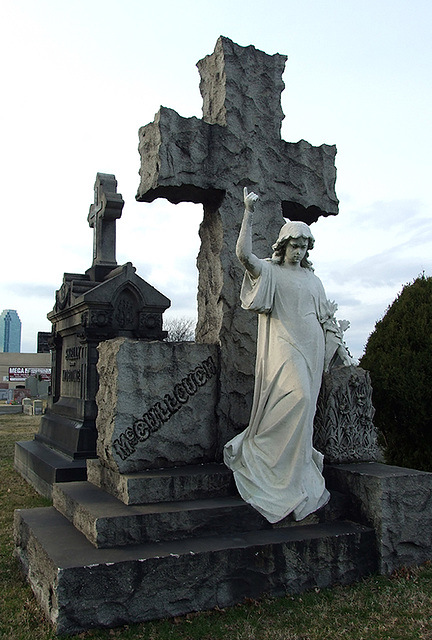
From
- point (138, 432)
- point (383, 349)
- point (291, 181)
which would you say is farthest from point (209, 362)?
point (383, 349)

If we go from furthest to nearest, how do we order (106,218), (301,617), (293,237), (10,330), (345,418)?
(10,330) < (106,218) < (345,418) < (293,237) < (301,617)

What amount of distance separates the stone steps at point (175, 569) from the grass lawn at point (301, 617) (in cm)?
8

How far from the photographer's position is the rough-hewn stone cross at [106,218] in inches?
389

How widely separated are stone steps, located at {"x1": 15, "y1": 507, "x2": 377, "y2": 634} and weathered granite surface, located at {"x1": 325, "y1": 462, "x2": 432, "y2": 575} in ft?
0.34

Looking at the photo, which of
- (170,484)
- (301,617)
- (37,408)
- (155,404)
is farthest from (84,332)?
(37,408)

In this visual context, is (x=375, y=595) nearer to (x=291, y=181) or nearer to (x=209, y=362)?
(x=209, y=362)

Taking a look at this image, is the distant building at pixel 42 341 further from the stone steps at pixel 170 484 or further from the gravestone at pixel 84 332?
the stone steps at pixel 170 484

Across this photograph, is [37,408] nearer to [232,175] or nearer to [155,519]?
[232,175]

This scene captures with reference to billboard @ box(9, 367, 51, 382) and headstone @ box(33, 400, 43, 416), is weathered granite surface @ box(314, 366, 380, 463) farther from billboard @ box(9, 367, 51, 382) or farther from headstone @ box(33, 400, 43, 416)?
billboard @ box(9, 367, 51, 382)

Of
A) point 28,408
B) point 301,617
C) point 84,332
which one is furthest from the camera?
point 28,408

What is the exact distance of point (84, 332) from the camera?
823cm

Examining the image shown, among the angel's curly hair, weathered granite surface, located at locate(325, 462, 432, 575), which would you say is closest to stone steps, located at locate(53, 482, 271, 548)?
weathered granite surface, located at locate(325, 462, 432, 575)

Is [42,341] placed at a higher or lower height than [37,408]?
higher

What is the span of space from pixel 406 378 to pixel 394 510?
3010mm
